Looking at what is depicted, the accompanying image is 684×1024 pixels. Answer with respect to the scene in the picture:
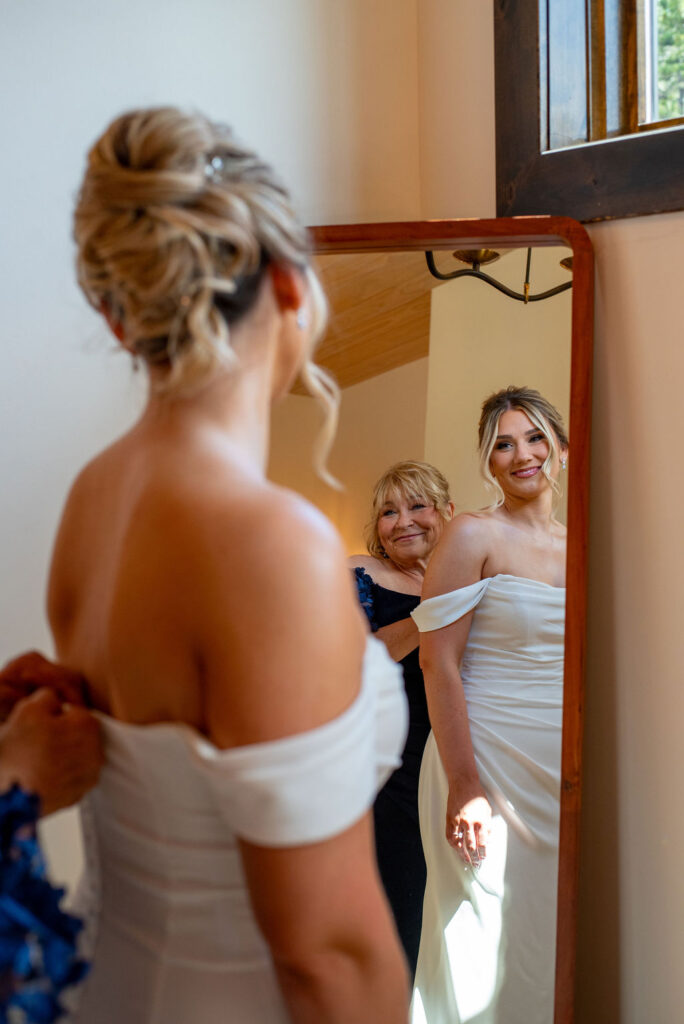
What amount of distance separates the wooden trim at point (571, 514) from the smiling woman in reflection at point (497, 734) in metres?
0.02

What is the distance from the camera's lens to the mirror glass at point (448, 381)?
1.22m

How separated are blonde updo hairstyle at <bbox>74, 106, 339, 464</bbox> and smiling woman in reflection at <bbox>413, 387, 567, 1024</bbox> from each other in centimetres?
59

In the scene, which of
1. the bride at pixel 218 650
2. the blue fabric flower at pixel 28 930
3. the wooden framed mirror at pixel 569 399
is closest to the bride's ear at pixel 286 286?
the bride at pixel 218 650

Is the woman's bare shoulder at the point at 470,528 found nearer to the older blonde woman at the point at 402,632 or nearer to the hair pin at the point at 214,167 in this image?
the older blonde woman at the point at 402,632

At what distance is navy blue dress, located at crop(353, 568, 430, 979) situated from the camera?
3.99 feet

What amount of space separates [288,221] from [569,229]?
2.33ft

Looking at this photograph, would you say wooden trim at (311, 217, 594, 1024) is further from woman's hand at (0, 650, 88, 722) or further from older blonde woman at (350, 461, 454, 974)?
woman's hand at (0, 650, 88, 722)

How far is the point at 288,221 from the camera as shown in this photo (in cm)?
77

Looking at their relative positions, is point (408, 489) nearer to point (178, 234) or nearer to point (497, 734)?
point (497, 734)

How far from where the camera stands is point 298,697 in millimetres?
685

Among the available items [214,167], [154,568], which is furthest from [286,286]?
[154,568]

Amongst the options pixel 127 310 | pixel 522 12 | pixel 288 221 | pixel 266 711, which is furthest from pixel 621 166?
pixel 266 711

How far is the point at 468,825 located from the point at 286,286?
2.64ft

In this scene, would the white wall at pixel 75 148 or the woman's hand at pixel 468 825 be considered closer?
the white wall at pixel 75 148
